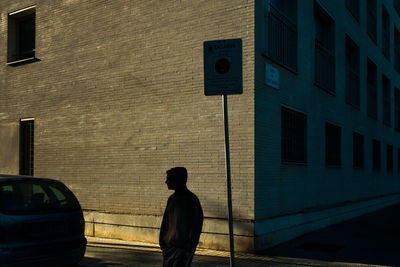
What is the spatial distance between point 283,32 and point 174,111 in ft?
10.0

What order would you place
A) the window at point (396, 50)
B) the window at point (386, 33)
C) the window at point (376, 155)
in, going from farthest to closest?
the window at point (396, 50)
the window at point (386, 33)
the window at point (376, 155)

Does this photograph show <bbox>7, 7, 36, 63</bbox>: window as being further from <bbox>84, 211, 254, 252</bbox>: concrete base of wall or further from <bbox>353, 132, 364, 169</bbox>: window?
<bbox>353, 132, 364, 169</bbox>: window

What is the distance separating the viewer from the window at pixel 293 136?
33.4 feet

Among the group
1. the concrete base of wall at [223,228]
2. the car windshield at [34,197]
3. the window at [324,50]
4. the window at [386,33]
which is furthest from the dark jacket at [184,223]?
the window at [386,33]

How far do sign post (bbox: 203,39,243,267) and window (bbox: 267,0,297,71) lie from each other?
184 inches

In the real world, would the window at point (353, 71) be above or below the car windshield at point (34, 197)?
above

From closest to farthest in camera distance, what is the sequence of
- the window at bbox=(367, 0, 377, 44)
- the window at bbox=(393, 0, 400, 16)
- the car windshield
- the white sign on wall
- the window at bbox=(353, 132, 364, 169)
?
1. the car windshield
2. the white sign on wall
3. the window at bbox=(353, 132, 364, 169)
4. the window at bbox=(367, 0, 377, 44)
5. the window at bbox=(393, 0, 400, 16)

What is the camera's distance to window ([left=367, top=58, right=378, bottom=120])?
18.8 meters

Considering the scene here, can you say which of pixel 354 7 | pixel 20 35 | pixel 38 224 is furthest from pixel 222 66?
pixel 354 7

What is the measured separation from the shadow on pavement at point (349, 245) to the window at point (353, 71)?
5.10 m

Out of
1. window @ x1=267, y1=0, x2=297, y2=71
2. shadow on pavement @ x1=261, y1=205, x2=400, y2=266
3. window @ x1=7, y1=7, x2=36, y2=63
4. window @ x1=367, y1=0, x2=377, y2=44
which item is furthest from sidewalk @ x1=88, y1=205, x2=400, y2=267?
window @ x1=367, y1=0, x2=377, y2=44

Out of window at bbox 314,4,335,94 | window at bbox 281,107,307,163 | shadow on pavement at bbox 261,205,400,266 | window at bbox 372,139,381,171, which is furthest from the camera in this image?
window at bbox 372,139,381,171

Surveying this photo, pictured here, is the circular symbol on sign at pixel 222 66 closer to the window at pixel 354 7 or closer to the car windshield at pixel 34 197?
the car windshield at pixel 34 197

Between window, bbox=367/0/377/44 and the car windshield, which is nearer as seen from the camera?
the car windshield
